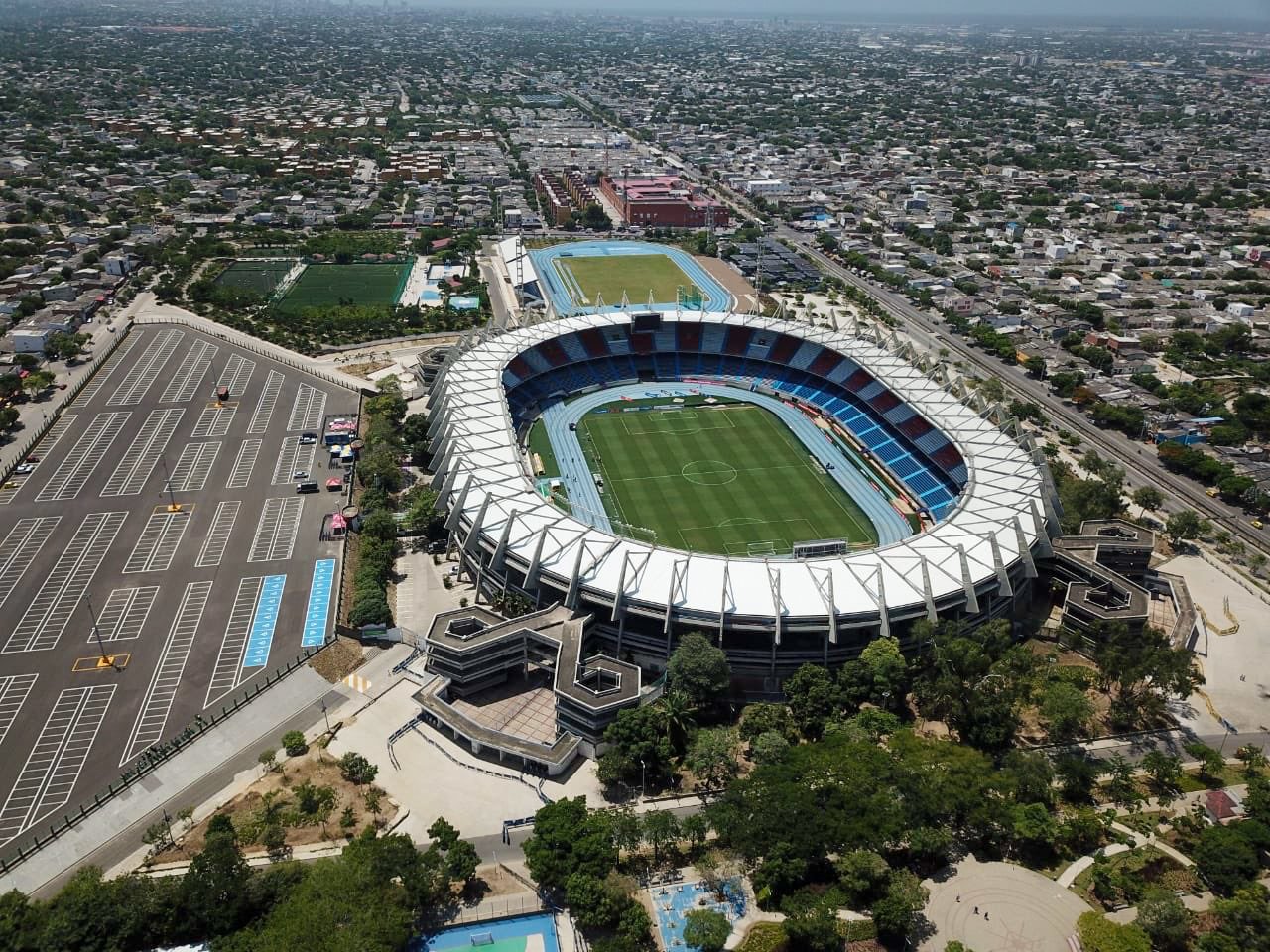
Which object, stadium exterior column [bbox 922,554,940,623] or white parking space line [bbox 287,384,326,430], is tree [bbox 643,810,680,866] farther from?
white parking space line [bbox 287,384,326,430]

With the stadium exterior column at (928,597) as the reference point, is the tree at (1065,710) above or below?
below

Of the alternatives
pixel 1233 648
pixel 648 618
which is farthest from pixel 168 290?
pixel 1233 648

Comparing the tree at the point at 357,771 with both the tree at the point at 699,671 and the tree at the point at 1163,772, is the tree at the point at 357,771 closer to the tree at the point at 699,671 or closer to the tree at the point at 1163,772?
the tree at the point at 699,671

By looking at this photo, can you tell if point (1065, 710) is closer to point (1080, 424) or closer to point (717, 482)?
point (717, 482)

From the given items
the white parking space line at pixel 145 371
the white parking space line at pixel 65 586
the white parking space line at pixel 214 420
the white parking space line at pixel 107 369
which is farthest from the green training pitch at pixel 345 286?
the white parking space line at pixel 65 586

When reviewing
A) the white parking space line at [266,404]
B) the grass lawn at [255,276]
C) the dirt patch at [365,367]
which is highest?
the white parking space line at [266,404]

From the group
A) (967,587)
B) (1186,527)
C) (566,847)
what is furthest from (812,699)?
(1186,527)

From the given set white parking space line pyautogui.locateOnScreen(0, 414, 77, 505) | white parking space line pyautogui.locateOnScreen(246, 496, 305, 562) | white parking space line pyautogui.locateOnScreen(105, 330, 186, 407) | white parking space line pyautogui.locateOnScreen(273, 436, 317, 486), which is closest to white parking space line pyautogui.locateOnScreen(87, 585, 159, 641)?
white parking space line pyautogui.locateOnScreen(246, 496, 305, 562)
